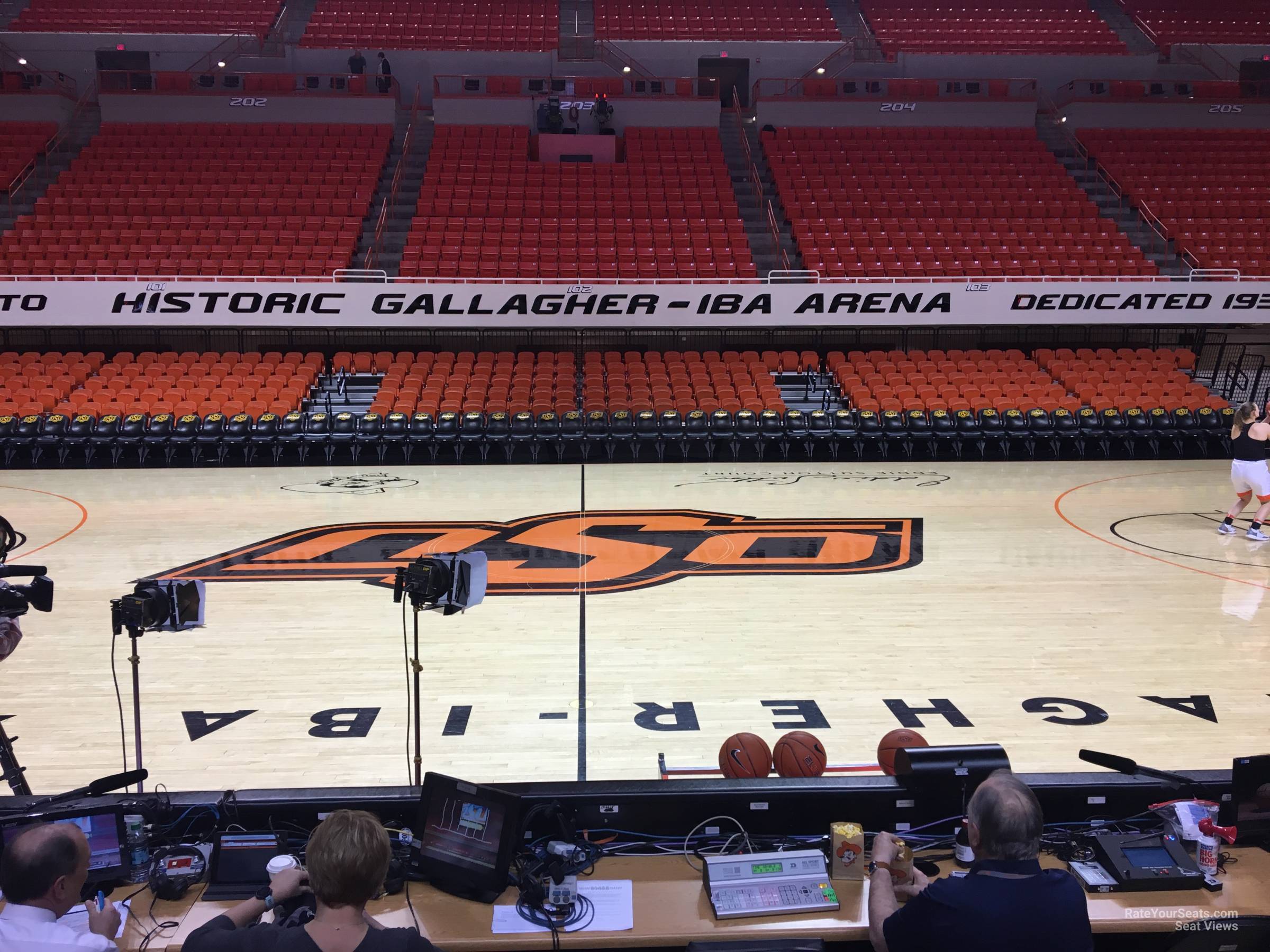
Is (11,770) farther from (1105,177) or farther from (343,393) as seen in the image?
(1105,177)

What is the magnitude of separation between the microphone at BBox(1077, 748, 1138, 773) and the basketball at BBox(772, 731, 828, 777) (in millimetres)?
1116

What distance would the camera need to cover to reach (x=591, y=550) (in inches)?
424

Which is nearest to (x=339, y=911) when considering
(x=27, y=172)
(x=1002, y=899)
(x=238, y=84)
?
(x=1002, y=899)

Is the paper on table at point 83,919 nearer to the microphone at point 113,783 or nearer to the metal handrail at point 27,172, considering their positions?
the microphone at point 113,783

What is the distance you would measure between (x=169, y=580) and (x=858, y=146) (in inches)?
840

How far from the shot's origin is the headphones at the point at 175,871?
359 cm

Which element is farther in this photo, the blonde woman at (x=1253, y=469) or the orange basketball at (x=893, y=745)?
the blonde woman at (x=1253, y=469)

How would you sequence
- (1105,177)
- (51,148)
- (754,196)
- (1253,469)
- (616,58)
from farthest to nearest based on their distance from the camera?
(616,58)
(1105,177)
(754,196)
(51,148)
(1253,469)

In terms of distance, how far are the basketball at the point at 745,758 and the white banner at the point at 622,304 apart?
13.8m

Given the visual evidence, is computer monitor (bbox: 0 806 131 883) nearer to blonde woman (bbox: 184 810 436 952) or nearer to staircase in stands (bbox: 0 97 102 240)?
blonde woman (bbox: 184 810 436 952)

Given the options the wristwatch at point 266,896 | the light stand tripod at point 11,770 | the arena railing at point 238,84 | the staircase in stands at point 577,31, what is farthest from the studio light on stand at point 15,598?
the staircase in stands at point 577,31

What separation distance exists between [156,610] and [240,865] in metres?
1.63

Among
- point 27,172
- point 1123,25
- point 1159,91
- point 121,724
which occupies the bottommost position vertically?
point 121,724

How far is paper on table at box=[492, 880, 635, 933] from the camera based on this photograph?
3.41 meters
